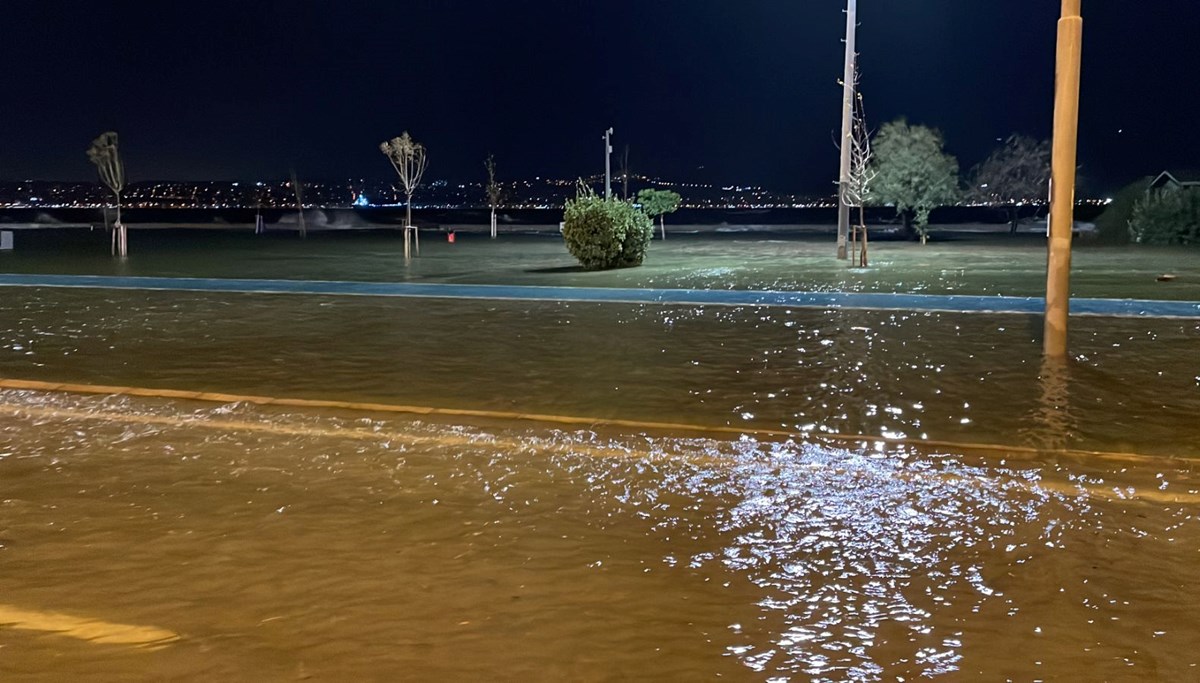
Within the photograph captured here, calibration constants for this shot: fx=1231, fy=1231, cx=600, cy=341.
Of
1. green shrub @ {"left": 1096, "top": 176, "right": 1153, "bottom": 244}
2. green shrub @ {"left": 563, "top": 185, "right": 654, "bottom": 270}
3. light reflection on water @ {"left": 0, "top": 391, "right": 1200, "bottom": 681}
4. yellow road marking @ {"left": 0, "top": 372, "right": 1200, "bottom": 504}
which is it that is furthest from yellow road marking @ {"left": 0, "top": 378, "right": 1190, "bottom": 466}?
green shrub @ {"left": 1096, "top": 176, "right": 1153, "bottom": 244}

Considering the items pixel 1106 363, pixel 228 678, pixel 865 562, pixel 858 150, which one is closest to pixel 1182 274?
pixel 858 150

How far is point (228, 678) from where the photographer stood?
15.5 feet

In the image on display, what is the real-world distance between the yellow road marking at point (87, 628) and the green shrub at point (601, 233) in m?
25.3

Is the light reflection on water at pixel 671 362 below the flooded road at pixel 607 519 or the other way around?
the other way around

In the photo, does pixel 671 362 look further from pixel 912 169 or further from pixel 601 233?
pixel 912 169

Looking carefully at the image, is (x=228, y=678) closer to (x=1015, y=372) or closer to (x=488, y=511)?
(x=488, y=511)

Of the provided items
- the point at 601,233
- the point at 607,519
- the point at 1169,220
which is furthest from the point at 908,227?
the point at 607,519

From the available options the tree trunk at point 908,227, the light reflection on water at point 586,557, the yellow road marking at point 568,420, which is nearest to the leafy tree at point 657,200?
the tree trunk at point 908,227

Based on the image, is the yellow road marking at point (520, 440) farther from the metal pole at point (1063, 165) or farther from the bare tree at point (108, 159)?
the bare tree at point (108, 159)

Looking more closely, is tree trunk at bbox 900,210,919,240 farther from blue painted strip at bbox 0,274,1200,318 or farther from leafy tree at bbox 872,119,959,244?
blue painted strip at bbox 0,274,1200,318

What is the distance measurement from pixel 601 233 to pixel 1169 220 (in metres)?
26.1

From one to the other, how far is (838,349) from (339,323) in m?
7.16

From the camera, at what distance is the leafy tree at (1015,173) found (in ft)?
246

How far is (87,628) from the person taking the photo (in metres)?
5.28
